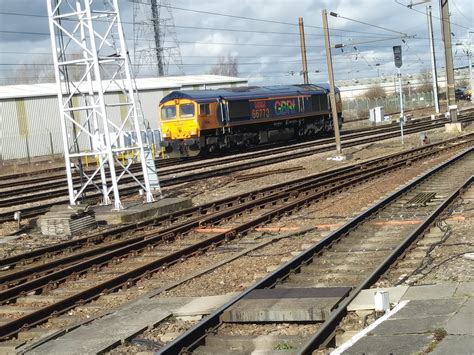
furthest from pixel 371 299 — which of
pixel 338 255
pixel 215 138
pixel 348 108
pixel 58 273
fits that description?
pixel 348 108

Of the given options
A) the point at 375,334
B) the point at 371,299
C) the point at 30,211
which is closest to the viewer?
the point at 375,334

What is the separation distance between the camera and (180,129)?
35.1 metres

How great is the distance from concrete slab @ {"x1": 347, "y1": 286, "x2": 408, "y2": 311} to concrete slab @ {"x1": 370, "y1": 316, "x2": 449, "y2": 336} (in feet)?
2.07

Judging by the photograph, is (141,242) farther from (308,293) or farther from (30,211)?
(30,211)

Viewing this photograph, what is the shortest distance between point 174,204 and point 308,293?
31.2ft

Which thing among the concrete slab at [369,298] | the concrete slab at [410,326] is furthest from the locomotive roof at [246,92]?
the concrete slab at [410,326]

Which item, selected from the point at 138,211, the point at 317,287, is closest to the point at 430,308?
the point at 317,287

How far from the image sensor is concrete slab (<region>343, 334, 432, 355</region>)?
5.19 metres

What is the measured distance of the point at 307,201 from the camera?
1653 cm

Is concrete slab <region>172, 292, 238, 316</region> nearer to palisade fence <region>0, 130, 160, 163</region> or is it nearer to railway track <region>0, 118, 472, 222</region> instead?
railway track <region>0, 118, 472, 222</region>

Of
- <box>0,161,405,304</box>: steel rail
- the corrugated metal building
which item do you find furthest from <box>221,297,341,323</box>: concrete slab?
the corrugated metal building

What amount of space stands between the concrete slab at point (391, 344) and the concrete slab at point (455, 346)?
131mm

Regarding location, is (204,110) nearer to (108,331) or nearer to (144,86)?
(144,86)

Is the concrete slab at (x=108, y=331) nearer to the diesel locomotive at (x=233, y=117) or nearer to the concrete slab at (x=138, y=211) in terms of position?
the concrete slab at (x=138, y=211)
